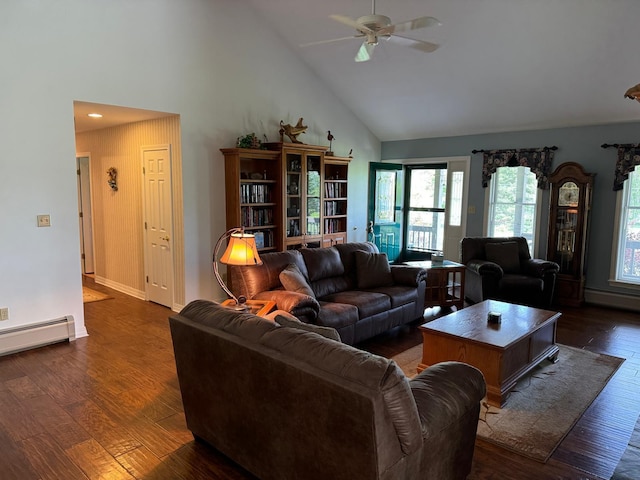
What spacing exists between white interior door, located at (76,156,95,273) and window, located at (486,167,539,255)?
6.57 m

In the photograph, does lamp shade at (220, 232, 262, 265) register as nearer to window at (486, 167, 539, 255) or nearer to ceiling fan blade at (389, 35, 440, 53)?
ceiling fan blade at (389, 35, 440, 53)

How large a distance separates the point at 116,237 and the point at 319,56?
4.04 m

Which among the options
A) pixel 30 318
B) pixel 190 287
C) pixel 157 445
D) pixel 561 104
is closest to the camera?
pixel 157 445

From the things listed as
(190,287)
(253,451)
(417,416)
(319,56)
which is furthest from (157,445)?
(319,56)

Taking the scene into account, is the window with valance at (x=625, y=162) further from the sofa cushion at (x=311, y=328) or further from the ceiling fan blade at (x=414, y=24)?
the sofa cushion at (x=311, y=328)

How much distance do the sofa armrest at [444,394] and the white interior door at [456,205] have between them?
219 inches

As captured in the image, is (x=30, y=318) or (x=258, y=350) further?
(x=30, y=318)

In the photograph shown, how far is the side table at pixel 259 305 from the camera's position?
3.70 m

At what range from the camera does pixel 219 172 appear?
5777 mm

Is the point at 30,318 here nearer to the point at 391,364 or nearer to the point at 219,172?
the point at 219,172

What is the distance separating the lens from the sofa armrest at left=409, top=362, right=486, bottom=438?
203cm

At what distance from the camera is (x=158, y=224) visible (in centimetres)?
589

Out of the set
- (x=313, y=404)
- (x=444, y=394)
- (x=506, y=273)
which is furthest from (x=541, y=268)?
(x=313, y=404)

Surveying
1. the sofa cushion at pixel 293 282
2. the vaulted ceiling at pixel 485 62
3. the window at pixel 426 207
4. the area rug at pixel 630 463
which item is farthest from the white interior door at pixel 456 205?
the area rug at pixel 630 463
